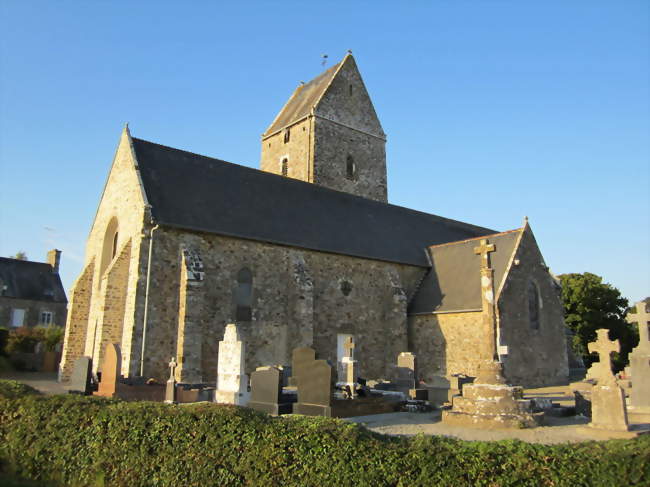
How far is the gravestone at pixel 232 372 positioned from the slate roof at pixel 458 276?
1170 cm

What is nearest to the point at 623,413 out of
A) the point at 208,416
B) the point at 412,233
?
the point at 208,416

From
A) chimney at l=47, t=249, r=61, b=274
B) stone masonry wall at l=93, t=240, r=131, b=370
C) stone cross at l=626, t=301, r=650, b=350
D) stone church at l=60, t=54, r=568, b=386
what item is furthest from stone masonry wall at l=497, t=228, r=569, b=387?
chimney at l=47, t=249, r=61, b=274

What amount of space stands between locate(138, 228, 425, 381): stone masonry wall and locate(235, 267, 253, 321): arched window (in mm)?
165

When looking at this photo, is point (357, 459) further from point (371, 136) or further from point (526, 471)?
point (371, 136)

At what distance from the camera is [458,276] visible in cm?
2288

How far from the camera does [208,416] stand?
6352 mm

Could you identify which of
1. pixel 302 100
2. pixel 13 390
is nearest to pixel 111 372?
pixel 13 390

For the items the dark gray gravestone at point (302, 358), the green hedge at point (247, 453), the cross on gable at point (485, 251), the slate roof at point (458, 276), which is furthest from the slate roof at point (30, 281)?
the cross on gable at point (485, 251)

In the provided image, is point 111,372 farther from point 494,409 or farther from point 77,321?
point 494,409

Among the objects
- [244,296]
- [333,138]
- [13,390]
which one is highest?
[333,138]

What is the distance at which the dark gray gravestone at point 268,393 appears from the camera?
10.8 meters

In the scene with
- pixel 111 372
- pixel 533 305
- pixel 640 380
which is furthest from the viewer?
pixel 533 305

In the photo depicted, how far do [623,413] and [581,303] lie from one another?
2745 centimetres

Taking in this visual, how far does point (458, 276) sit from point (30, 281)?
32.6 metres
